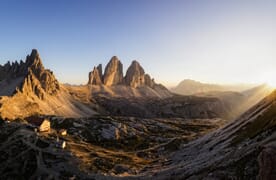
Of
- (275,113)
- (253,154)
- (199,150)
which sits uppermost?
(275,113)

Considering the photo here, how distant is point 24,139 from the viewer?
106 metres

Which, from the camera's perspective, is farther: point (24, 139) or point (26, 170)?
point (24, 139)

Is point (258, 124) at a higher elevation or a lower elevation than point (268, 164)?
higher

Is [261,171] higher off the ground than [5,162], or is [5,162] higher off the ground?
[261,171]

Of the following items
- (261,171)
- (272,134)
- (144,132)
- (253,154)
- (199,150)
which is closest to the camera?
(261,171)

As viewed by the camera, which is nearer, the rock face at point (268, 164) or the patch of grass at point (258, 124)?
the rock face at point (268, 164)

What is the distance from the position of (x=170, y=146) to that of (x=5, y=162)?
2492 inches

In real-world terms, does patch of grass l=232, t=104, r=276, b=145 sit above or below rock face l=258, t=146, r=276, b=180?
above

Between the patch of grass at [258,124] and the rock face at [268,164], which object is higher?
the patch of grass at [258,124]

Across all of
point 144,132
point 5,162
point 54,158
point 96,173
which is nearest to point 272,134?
point 96,173

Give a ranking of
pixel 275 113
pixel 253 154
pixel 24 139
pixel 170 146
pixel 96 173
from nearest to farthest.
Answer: pixel 253 154 < pixel 275 113 < pixel 96 173 < pixel 24 139 < pixel 170 146

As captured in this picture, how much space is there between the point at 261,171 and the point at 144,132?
146m

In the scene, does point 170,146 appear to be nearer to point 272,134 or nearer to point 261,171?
point 272,134

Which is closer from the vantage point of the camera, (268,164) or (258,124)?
(268,164)
